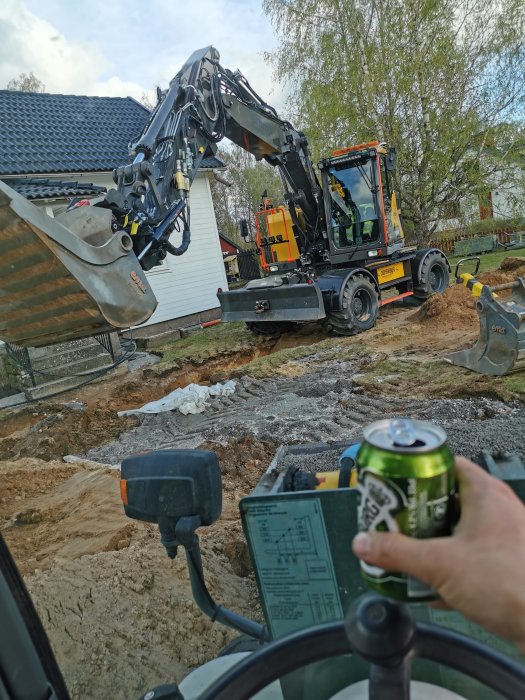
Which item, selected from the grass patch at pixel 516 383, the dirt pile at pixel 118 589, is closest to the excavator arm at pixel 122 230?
the dirt pile at pixel 118 589

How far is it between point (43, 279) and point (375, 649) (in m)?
3.19

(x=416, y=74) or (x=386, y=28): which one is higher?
(x=386, y=28)

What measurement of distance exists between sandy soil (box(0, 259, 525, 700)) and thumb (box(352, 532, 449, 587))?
1.97 meters

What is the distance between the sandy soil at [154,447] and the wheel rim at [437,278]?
185 centimetres

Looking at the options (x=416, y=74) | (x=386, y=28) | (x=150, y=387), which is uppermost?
(x=386, y=28)

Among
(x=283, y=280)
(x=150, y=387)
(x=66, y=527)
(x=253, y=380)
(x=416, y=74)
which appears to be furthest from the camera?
(x=416, y=74)

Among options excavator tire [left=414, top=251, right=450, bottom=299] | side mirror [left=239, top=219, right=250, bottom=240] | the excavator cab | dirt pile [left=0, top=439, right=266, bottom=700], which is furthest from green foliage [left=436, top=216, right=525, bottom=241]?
dirt pile [left=0, top=439, right=266, bottom=700]

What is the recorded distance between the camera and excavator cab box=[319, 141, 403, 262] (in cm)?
988

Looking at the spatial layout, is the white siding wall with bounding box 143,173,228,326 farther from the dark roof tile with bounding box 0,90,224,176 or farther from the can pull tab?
the can pull tab

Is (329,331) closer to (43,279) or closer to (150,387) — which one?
(150,387)

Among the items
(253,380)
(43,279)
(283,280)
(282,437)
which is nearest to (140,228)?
(43,279)

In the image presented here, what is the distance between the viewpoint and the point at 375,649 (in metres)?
0.88

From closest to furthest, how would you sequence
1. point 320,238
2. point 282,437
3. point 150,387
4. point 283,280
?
point 282,437
point 150,387
point 283,280
point 320,238

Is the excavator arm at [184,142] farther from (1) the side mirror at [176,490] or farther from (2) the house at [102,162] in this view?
(2) the house at [102,162]
